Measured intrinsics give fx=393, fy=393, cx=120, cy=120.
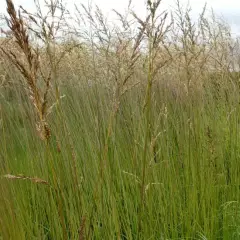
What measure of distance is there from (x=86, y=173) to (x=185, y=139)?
669 millimetres

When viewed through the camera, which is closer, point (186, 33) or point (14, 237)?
point (14, 237)

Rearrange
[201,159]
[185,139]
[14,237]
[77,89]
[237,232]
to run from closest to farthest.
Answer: [14,237]
[237,232]
[201,159]
[185,139]
[77,89]

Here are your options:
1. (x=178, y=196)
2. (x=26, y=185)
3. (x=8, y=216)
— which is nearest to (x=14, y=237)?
(x=8, y=216)

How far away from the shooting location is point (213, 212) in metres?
2.08

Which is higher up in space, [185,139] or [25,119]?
[25,119]

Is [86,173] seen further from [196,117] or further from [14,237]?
[14,237]

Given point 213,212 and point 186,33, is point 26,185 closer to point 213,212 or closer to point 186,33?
point 213,212

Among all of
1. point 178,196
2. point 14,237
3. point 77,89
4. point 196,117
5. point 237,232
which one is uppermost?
point 77,89

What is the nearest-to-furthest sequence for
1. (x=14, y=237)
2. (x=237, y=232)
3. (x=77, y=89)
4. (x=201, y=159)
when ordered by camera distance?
(x=14, y=237), (x=237, y=232), (x=201, y=159), (x=77, y=89)

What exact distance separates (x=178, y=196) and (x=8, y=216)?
45.0 inches

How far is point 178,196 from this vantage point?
7.15 ft

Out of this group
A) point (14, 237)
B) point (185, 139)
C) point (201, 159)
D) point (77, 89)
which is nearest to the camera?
point (14, 237)

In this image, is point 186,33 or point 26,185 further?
point 26,185

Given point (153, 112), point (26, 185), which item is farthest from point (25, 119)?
point (153, 112)
